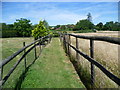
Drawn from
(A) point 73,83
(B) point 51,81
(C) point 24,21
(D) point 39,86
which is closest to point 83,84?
(A) point 73,83

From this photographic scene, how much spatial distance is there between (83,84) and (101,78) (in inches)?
47.4

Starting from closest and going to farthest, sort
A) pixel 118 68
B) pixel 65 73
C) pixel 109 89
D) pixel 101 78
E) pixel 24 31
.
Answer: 1. pixel 109 89
2. pixel 101 78
3. pixel 118 68
4. pixel 65 73
5. pixel 24 31

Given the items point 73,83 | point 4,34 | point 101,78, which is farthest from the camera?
point 4,34

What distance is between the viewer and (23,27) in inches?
2053

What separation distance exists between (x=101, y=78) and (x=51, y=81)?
175 cm

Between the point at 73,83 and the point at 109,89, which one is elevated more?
the point at 109,89

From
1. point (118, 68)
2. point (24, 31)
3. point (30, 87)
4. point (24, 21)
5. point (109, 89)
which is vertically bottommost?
point (30, 87)

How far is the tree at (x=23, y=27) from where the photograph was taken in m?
49.0

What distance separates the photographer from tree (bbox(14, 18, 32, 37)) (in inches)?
1928

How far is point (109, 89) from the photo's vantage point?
2.67m

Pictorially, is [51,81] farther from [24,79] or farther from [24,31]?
[24,31]

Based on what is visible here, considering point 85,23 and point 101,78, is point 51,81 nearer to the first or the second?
point 101,78

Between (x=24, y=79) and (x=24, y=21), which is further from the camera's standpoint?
(x=24, y=21)

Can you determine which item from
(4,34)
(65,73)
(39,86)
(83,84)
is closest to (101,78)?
(83,84)
